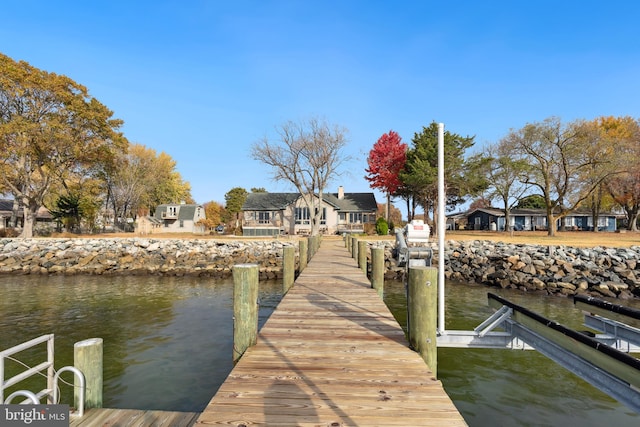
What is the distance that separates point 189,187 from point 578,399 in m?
77.9

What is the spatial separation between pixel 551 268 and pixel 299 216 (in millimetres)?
30319

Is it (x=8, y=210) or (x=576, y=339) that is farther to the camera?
(x=8, y=210)

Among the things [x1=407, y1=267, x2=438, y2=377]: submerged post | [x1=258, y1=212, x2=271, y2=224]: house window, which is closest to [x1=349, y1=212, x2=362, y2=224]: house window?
[x1=258, y1=212, x2=271, y2=224]: house window

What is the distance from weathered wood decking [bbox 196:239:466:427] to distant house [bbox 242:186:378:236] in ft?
120

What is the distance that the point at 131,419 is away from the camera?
3428 millimetres

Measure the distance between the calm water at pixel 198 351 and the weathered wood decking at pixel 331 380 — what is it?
2221mm

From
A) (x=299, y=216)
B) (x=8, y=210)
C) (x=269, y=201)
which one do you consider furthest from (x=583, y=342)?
(x=8, y=210)

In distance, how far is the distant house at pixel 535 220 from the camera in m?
54.5

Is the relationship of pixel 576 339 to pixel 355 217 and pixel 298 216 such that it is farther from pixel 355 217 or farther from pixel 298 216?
pixel 298 216

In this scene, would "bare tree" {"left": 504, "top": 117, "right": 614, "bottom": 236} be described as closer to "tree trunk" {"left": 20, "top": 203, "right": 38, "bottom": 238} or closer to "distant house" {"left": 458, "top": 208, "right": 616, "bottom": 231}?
"distant house" {"left": 458, "top": 208, "right": 616, "bottom": 231}

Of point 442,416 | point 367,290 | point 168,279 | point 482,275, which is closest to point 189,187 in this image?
point 168,279

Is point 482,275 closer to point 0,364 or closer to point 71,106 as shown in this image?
point 0,364

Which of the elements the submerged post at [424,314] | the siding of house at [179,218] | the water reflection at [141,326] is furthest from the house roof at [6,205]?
the submerged post at [424,314]

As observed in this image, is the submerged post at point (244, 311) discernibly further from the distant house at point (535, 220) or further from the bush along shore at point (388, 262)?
the distant house at point (535, 220)
